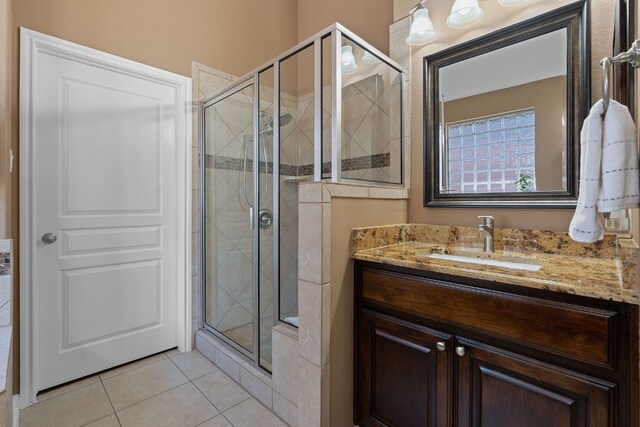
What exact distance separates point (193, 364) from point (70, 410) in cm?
67

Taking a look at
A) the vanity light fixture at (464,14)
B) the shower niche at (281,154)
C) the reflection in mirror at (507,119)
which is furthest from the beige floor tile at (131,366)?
the vanity light fixture at (464,14)

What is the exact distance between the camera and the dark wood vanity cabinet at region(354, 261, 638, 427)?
865 millimetres

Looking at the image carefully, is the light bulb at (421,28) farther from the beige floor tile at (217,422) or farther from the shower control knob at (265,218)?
the beige floor tile at (217,422)

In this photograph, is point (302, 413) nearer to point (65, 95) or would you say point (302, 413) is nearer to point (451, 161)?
point (451, 161)

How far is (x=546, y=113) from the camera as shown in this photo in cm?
144

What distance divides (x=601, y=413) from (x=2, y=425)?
1.69 metres

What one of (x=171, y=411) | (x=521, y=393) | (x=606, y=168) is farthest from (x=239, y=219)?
(x=606, y=168)

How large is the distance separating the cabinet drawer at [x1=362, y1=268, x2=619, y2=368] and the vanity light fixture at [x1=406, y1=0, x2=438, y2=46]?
1354 millimetres

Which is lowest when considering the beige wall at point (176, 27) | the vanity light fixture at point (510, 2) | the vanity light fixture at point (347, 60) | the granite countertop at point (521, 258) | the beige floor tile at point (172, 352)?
the beige floor tile at point (172, 352)

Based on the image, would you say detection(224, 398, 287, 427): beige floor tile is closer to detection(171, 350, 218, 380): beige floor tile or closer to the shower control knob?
detection(171, 350, 218, 380): beige floor tile

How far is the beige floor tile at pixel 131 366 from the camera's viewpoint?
6.63ft

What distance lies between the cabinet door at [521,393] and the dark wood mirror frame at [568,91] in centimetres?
78

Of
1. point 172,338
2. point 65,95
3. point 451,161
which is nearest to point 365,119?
point 451,161

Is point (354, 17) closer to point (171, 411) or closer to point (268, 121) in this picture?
point (268, 121)
